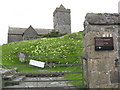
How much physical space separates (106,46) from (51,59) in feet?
36.6

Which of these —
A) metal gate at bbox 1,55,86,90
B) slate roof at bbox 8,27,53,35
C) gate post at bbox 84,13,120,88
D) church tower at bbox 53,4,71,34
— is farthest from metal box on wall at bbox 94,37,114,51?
church tower at bbox 53,4,71,34

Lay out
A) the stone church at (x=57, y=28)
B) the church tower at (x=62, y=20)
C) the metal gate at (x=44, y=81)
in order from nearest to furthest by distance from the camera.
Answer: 1. the metal gate at (x=44, y=81)
2. the stone church at (x=57, y=28)
3. the church tower at (x=62, y=20)

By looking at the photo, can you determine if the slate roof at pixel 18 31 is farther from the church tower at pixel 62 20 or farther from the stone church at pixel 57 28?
the church tower at pixel 62 20

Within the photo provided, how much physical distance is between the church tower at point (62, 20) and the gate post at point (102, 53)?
2263 inches

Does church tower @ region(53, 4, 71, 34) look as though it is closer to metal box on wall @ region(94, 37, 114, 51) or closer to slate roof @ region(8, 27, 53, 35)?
slate roof @ region(8, 27, 53, 35)

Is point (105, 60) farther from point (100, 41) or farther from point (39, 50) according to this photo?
point (39, 50)

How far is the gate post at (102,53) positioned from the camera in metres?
4.98

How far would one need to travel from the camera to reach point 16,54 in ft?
60.4

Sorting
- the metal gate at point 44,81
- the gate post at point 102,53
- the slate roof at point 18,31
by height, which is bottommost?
the metal gate at point 44,81

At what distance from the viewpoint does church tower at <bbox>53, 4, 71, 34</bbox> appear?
2461 inches

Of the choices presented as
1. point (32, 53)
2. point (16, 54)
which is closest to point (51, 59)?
point (32, 53)

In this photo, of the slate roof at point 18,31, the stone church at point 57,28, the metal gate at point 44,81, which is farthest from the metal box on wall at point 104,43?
the slate roof at point 18,31

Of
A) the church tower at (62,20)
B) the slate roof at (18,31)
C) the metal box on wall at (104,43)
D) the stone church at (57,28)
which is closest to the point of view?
the metal box on wall at (104,43)

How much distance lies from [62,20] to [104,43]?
2345 inches
